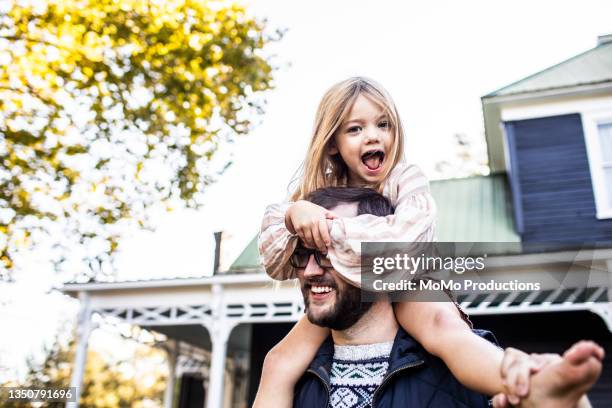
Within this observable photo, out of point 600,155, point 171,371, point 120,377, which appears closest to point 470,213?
point 600,155

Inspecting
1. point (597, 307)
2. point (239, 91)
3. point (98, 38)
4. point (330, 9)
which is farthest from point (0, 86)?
point (597, 307)

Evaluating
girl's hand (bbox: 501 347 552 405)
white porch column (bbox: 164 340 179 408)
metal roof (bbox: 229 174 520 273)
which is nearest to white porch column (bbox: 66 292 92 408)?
metal roof (bbox: 229 174 520 273)

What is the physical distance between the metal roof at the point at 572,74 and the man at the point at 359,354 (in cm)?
905

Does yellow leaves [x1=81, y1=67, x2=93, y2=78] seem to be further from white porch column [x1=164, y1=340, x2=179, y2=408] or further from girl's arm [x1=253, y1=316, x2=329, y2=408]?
girl's arm [x1=253, y1=316, x2=329, y2=408]

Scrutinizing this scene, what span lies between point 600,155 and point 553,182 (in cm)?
83

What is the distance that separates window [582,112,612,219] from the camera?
8938 millimetres

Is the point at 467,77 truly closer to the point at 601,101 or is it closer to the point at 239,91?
the point at 601,101

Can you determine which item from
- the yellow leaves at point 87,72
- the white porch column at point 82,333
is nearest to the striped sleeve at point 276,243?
the yellow leaves at point 87,72

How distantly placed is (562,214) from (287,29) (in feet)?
18.2

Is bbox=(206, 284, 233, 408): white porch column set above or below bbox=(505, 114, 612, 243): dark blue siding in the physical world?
below

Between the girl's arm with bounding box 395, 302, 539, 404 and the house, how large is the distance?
20.9 ft

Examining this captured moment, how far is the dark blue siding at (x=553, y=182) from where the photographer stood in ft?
29.5

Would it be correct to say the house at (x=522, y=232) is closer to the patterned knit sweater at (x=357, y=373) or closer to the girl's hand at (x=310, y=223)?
the patterned knit sweater at (x=357, y=373)

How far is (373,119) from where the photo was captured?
1683 millimetres
